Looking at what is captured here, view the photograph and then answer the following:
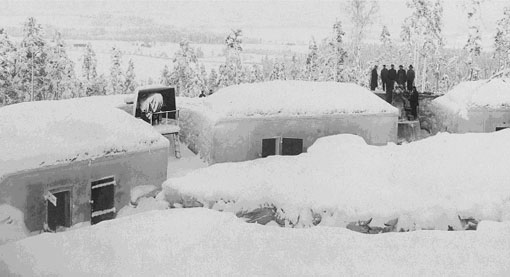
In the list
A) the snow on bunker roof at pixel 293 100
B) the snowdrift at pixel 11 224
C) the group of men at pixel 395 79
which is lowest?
the snowdrift at pixel 11 224

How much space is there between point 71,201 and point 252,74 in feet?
254

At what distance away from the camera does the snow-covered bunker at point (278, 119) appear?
1881 centimetres

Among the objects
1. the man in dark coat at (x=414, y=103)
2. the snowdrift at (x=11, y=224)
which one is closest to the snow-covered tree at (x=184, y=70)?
the man in dark coat at (x=414, y=103)

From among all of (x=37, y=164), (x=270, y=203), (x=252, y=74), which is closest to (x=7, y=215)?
(x=37, y=164)

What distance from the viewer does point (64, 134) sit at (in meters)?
15.5

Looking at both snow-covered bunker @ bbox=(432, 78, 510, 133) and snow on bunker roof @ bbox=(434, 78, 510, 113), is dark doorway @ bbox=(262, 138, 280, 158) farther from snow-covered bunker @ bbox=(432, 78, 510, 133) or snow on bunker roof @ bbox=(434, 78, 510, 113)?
snow-covered bunker @ bbox=(432, 78, 510, 133)

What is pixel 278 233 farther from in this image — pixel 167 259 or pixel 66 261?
pixel 66 261

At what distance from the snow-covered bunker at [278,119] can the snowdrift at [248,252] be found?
10.8 metres

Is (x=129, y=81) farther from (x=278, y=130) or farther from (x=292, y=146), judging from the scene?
(x=278, y=130)

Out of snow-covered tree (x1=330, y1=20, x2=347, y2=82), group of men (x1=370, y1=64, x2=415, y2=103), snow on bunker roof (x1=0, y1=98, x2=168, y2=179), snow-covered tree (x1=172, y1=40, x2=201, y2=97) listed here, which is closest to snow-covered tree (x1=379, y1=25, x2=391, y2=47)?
snow-covered tree (x1=330, y1=20, x2=347, y2=82)

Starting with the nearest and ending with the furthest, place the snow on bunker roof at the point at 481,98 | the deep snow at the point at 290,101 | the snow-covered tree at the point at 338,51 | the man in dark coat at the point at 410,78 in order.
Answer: the deep snow at the point at 290,101, the snow on bunker roof at the point at 481,98, the man in dark coat at the point at 410,78, the snow-covered tree at the point at 338,51

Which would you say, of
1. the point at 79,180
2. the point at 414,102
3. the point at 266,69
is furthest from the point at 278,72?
the point at 79,180

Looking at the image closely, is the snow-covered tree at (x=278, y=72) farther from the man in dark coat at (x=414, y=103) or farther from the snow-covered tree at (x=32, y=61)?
the man in dark coat at (x=414, y=103)

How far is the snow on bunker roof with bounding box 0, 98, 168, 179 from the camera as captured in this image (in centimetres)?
1405
